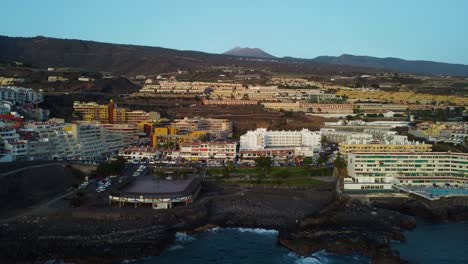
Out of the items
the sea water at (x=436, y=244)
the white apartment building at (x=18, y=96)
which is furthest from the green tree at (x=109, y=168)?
the white apartment building at (x=18, y=96)

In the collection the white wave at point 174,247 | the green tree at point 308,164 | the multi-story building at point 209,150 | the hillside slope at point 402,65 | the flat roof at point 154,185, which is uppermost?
the hillside slope at point 402,65

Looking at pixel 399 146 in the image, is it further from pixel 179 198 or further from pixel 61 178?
pixel 61 178

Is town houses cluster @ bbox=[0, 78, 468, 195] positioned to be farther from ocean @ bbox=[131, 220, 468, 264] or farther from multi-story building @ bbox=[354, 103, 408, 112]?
ocean @ bbox=[131, 220, 468, 264]

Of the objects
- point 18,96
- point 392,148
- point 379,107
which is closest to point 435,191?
point 392,148

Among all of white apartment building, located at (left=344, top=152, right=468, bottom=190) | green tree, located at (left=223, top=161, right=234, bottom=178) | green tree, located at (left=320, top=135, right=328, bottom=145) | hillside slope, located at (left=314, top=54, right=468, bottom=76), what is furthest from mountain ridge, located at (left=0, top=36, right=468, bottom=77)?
hillside slope, located at (left=314, top=54, right=468, bottom=76)

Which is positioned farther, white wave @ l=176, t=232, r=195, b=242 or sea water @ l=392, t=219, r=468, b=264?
white wave @ l=176, t=232, r=195, b=242

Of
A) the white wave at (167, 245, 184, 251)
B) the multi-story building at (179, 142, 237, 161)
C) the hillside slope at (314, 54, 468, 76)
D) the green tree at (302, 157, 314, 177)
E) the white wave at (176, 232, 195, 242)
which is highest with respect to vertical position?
the hillside slope at (314, 54, 468, 76)

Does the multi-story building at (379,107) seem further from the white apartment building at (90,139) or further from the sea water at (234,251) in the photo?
the sea water at (234,251)
